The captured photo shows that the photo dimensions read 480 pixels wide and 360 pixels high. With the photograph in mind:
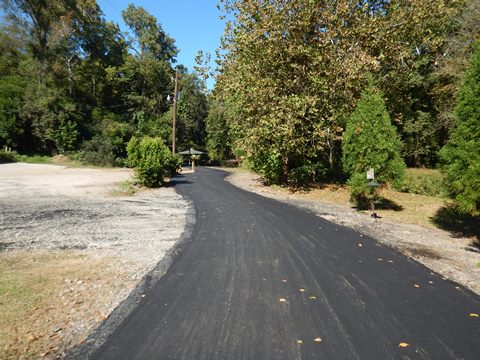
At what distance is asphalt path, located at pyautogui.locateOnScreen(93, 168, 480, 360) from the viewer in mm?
4012

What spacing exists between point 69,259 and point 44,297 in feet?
Result: 6.11

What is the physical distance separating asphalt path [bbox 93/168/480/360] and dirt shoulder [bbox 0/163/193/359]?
2.17ft

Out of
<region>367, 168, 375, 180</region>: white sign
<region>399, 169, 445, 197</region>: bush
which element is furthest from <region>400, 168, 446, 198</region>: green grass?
<region>367, 168, 375, 180</region>: white sign

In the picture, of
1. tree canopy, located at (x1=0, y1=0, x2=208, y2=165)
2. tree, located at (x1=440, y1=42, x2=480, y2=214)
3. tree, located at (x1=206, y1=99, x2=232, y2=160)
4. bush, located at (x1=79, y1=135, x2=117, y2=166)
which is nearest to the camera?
tree, located at (x1=440, y1=42, x2=480, y2=214)

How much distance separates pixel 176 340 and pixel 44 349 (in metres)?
1.54

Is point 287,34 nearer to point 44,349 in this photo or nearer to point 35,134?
point 44,349

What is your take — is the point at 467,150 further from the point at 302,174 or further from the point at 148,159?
the point at 148,159

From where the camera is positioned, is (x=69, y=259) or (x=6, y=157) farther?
(x=6, y=157)

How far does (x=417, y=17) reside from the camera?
67.6 ft

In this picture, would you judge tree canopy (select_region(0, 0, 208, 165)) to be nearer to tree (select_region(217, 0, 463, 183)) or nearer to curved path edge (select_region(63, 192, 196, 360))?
tree (select_region(217, 0, 463, 183))

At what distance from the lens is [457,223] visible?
43.9 feet

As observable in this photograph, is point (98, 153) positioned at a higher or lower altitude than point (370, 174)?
lower

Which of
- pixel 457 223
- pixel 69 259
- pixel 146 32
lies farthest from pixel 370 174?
pixel 146 32

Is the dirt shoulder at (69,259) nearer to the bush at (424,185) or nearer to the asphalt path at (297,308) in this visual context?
the asphalt path at (297,308)
